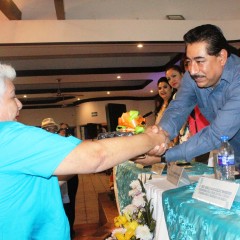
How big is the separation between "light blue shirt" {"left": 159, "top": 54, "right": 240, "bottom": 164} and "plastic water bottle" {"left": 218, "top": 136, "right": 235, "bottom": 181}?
0.14 feet

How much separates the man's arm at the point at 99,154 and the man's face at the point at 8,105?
1.08ft

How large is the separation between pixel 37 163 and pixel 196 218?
642 mm

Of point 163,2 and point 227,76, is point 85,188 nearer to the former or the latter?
point 163,2

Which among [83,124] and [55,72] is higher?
[55,72]

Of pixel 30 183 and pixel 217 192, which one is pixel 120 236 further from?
pixel 30 183

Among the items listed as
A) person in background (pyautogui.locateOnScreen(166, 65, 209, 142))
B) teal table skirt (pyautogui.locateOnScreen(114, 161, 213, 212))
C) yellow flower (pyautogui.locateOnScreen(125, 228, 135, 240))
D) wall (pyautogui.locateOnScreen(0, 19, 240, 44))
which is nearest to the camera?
yellow flower (pyautogui.locateOnScreen(125, 228, 135, 240))

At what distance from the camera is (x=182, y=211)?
1.31m

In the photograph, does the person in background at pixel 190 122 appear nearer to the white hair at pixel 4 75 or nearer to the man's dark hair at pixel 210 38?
the man's dark hair at pixel 210 38

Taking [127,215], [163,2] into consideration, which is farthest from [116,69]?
[127,215]

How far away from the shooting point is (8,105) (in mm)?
1149

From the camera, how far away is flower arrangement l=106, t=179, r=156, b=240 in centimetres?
179

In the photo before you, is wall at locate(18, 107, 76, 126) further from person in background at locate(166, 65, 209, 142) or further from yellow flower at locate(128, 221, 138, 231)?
yellow flower at locate(128, 221, 138, 231)

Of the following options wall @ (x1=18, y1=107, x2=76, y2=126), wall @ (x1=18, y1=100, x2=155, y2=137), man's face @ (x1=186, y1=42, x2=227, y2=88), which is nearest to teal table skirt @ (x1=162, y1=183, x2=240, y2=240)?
man's face @ (x1=186, y1=42, x2=227, y2=88)

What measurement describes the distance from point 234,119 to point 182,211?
575mm
